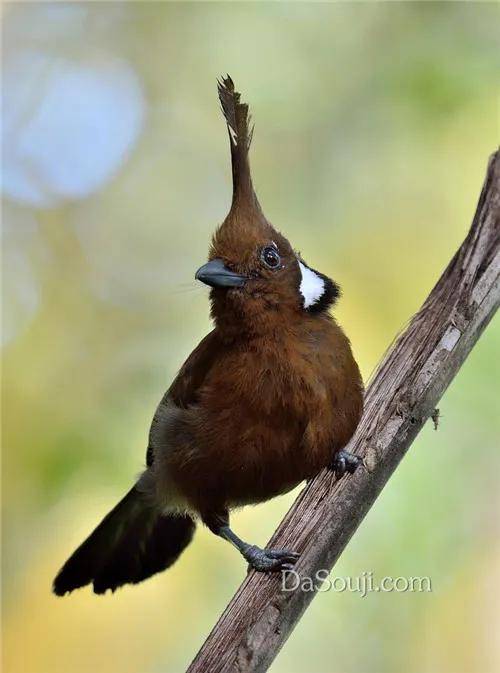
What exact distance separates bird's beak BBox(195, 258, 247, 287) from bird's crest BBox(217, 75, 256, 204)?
0.29 m

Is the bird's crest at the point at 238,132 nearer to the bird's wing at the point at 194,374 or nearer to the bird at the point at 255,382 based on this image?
the bird at the point at 255,382

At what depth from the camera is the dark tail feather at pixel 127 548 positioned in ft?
13.9

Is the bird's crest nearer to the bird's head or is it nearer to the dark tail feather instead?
the bird's head

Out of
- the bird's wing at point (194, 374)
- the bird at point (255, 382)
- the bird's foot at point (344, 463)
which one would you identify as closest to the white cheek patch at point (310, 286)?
the bird at point (255, 382)

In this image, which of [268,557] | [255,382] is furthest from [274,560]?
[255,382]

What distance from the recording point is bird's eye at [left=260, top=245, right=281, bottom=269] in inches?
139

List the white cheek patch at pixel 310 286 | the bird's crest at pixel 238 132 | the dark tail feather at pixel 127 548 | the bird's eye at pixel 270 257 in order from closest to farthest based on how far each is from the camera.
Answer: the bird's crest at pixel 238 132 < the bird's eye at pixel 270 257 < the white cheek patch at pixel 310 286 < the dark tail feather at pixel 127 548

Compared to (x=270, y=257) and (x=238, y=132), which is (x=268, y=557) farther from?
(x=238, y=132)

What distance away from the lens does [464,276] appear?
11.2 ft

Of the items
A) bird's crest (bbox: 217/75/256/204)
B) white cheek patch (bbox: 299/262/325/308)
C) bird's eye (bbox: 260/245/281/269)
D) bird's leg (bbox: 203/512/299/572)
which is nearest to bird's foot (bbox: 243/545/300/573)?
bird's leg (bbox: 203/512/299/572)

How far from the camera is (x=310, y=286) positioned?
3689 mm

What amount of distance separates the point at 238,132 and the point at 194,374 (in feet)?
3.47

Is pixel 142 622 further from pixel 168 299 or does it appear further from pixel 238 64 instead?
pixel 238 64

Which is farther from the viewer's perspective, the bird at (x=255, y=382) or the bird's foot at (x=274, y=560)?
the bird at (x=255, y=382)
